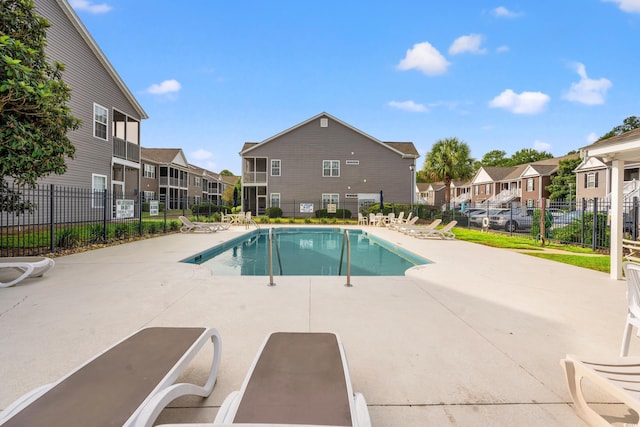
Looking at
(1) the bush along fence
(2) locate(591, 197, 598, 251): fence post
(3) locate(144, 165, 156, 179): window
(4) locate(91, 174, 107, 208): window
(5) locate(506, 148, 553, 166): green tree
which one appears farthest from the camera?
(5) locate(506, 148, 553, 166): green tree

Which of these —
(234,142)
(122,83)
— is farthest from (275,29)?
(234,142)

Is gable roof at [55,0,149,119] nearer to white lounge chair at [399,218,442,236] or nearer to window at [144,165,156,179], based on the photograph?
window at [144,165,156,179]

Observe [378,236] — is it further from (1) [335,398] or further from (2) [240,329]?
(1) [335,398]

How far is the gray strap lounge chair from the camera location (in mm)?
1455

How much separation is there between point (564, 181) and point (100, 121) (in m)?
41.9

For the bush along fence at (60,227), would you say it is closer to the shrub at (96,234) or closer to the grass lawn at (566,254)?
the shrub at (96,234)

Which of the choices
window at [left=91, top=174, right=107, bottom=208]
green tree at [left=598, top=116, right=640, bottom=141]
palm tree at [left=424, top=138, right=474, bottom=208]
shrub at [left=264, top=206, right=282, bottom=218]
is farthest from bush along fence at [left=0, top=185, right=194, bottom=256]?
green tree at [left=598, top=116, right=640, bottom=141]

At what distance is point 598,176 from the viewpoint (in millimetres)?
27344

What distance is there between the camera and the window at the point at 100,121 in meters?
16.2

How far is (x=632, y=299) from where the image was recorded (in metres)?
2.76

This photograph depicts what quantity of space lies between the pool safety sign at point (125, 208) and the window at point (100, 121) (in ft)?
17.3

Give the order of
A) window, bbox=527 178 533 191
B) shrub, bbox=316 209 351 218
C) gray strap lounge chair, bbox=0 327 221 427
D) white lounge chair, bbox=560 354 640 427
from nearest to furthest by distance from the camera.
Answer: gray strap lounge chair, bbox=0 327 221 427 → white lounge chair, bbox=560 354 640 427 → shrub, bbox=316 209 351 218 → window, bbox=527 178 533 191

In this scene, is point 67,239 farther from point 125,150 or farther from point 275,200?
point 275,200

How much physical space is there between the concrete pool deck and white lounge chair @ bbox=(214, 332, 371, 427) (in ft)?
1.50
